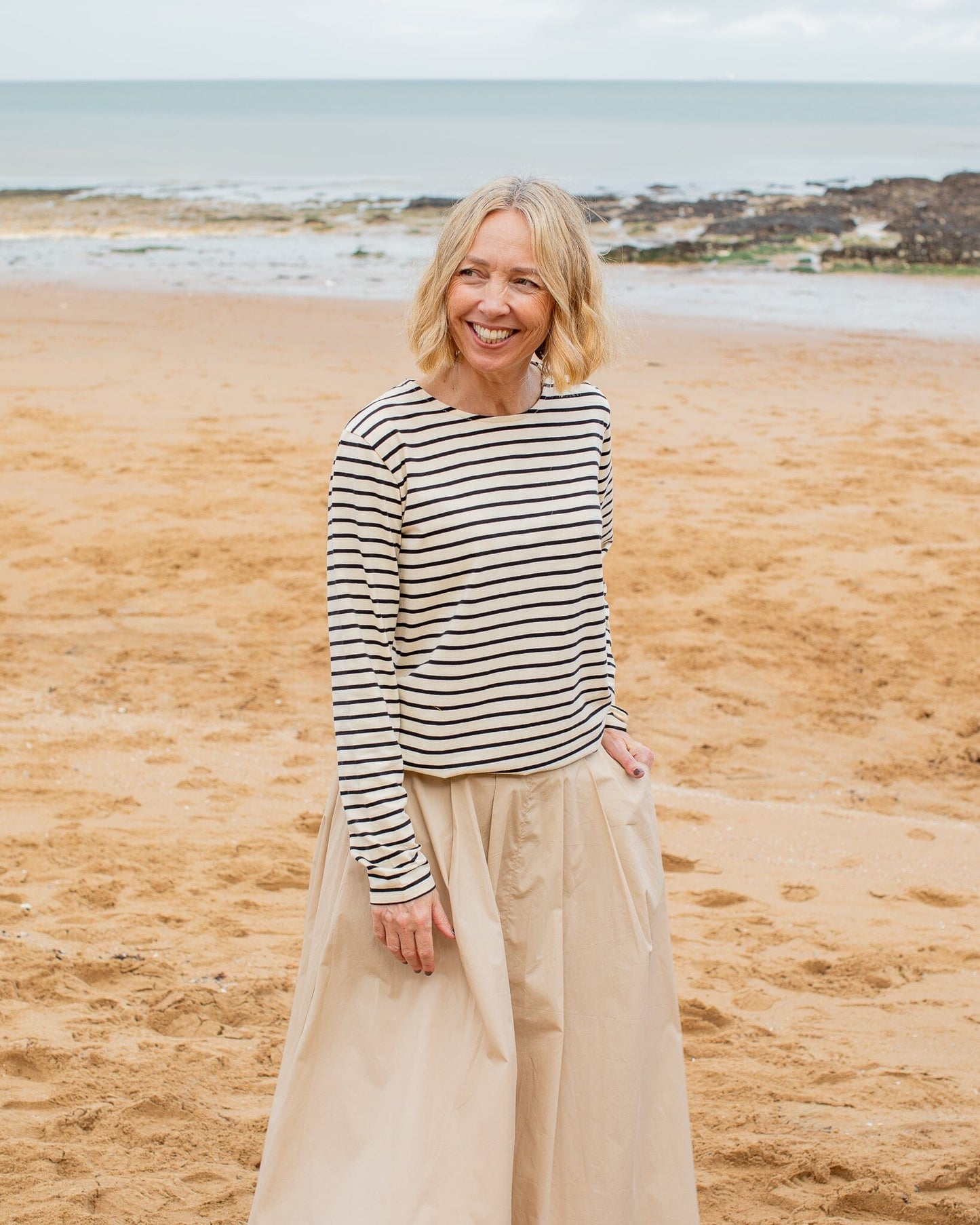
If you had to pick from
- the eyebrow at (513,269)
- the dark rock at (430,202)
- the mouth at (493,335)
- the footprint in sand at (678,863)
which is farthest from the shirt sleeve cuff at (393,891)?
the dark rock at (430,202)

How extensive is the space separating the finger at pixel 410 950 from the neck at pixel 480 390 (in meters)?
0.80

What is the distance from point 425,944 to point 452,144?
57.8 m

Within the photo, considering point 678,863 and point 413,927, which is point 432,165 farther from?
point 413,927

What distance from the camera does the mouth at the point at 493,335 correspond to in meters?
1.96

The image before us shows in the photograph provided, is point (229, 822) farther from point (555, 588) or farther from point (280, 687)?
point (555, 588)

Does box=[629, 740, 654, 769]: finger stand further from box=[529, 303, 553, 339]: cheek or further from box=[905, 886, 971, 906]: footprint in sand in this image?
box=[905, 886, 971, 906]: footprint in sand

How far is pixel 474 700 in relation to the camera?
6.48 feet

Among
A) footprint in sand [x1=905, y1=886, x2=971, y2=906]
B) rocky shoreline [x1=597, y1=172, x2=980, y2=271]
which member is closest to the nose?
footprint in sand [x1=905, y1=886, x2=971, y2=906]

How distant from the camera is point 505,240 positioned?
1.94 m

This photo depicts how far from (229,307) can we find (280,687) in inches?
478

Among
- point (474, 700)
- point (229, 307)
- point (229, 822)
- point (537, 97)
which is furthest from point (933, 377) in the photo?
point (537, 97)

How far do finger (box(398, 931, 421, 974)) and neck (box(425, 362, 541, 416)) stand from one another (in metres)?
0.80

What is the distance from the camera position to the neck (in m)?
1.98

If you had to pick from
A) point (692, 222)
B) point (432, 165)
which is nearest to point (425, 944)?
point (692, 222)
